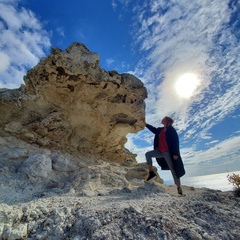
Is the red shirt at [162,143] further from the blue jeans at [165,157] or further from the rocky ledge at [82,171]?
the rocky ledge at [82,171]

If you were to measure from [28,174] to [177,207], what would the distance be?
14.5ft

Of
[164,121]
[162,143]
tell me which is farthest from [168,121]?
[162,143]

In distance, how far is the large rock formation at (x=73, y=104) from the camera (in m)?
9.49

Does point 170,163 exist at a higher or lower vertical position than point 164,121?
lower

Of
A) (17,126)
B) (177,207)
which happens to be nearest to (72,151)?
(17,126)

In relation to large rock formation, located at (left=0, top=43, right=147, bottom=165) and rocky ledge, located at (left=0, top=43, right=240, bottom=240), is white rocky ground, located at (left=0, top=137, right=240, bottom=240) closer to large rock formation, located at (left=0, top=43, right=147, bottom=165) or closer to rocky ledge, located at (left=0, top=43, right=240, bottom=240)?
rocky ledge, located at (left=0, top=43, right=240, bottom=240)

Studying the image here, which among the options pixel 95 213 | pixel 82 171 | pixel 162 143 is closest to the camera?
pixel 95 213

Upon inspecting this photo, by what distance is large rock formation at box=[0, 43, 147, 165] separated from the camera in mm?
9492

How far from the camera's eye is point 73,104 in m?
10.6

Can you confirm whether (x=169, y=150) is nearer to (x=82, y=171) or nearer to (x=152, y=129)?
(x=152, y=129)

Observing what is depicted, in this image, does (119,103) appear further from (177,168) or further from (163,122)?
(177,168)

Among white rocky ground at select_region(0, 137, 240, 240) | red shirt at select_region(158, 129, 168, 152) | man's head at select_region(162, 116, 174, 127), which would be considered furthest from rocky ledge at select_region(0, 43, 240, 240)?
man's head at select_region(162, 116, 174, 127)

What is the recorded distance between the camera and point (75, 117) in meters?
10.9

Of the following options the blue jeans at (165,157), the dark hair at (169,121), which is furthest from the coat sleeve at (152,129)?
the blue jeans at (165,157)
